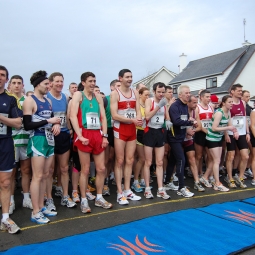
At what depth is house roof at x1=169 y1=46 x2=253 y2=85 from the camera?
87.2 feet

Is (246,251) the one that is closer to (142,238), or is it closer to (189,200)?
(142,238)

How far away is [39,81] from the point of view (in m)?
3.88

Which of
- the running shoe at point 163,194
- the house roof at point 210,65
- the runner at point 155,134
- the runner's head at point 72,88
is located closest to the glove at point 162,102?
the runner at point 155,134

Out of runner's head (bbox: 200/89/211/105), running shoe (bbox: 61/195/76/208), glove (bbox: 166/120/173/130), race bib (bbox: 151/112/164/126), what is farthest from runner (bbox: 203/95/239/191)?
running shoe (bbox: 61/195/76/208)

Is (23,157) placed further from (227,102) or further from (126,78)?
(227,102)

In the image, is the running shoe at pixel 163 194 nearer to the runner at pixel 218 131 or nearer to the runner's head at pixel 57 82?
the runner at pixel 218 131

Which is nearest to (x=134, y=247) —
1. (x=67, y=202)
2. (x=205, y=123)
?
(x=67, y=202)

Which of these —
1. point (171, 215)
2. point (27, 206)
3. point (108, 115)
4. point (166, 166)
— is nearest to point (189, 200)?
point (171, 215)

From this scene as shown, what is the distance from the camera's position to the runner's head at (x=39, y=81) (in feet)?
12.7

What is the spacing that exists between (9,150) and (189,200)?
3170 millimetres

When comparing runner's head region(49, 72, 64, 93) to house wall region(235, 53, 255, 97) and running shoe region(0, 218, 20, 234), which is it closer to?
running shoe region(0, 218, 20, 234)

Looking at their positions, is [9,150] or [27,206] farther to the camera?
[27,206]

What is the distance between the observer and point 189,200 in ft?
16.4

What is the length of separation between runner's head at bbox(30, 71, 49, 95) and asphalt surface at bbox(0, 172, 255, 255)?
1853 mm
